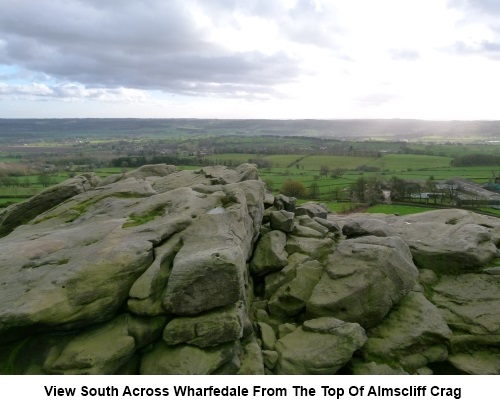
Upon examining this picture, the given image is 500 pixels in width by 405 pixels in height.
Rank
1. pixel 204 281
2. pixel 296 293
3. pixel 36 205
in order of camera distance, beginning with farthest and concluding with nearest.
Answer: pixel 36 205 < pixel 296 293 < pixel 204 281

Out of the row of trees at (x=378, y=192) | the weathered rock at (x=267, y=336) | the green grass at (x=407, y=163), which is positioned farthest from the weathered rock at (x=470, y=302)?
the green grass at (x=407, y=163)

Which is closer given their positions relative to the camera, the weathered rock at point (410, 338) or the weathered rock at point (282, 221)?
the weathered rock at point (410, 338)

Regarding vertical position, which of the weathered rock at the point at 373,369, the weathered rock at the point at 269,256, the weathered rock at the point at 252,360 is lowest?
the weathered rock at the point at 373,369

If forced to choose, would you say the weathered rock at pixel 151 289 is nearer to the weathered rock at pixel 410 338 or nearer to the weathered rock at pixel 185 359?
the weathered rock at pixel 185 359

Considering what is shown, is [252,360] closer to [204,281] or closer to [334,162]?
[204,281]

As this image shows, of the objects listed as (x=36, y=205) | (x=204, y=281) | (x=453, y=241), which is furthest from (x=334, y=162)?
(x=204, y=281)

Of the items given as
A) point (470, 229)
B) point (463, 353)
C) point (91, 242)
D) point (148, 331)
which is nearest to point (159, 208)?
point (91, 242)

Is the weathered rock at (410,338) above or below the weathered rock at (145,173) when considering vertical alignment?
below
